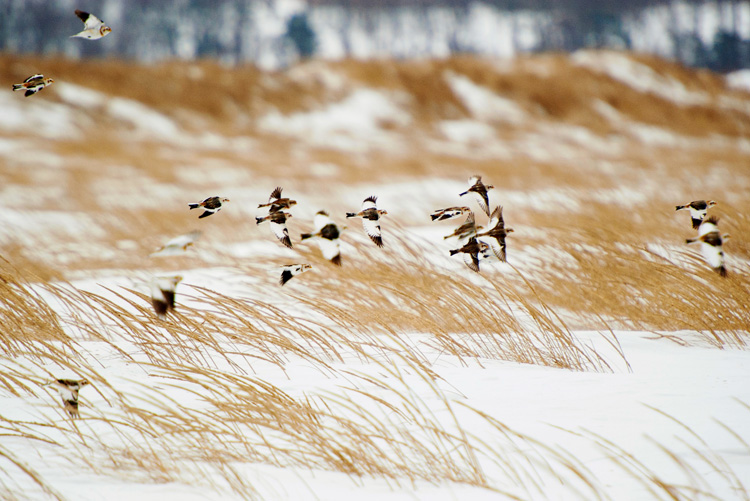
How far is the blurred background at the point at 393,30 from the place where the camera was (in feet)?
100

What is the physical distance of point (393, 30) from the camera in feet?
147

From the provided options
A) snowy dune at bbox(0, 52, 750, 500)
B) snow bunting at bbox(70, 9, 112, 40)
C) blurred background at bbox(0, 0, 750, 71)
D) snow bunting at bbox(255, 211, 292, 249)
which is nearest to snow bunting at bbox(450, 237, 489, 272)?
snowy dune at bbox(0, 52, 750, 500)

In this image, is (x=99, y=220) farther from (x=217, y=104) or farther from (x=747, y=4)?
(x=747, y=4)

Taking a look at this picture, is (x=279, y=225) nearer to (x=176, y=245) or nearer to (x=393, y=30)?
(x=176, y=245)

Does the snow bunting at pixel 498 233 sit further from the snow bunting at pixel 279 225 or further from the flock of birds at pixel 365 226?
the snow bunting at pixel 279 225

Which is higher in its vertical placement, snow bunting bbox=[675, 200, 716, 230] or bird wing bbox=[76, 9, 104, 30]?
bird wing bbox=[76, 9, 104, 30]

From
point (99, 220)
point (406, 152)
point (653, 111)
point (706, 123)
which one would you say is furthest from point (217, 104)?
point (706, 123)

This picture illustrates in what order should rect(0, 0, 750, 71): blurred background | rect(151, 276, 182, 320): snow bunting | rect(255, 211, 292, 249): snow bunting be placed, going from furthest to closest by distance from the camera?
1. rect(0, 0, 750, 71): blurred background
2. rect(255, 211, 292, 249): snow bunting
3. rect(151, 276, 182, 320): snow bunting

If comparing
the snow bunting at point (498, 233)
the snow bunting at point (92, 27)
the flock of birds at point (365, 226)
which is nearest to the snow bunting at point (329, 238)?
the flock of birds at point (365, 226)

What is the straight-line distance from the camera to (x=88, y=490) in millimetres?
1346

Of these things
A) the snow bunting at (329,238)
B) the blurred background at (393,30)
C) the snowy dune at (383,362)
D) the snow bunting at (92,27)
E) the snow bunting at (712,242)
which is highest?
the blurred background at (393,30)

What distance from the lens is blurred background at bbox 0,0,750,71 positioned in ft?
100

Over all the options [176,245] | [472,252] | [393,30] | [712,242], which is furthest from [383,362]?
[393,30]

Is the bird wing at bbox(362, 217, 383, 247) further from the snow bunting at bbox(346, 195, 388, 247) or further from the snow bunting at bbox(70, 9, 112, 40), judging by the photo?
the snow bunting at bbox(70, 9, 112, 40)
